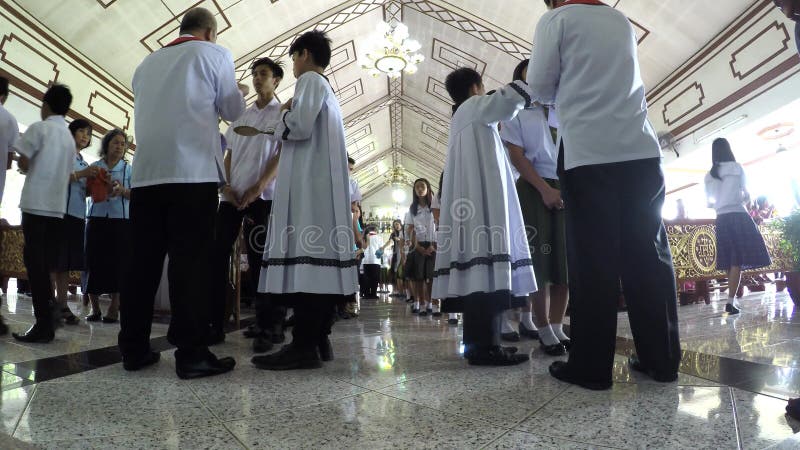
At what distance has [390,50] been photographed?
8320mm

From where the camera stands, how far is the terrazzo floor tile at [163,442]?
0.88 meters

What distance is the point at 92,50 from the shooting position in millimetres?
5805

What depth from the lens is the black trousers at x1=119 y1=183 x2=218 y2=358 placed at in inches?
61.1

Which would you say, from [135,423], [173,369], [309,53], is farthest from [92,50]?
[135,423]

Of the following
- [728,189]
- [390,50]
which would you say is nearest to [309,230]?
[728,189]

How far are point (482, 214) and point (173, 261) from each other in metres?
1.15

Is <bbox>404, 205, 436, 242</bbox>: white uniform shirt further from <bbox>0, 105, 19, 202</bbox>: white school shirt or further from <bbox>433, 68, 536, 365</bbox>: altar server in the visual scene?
<bbox>0, 105, 19, 202</bbox>: white school shirt

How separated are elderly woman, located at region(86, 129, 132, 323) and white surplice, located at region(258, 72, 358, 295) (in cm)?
194

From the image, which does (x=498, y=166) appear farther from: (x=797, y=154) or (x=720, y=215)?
(x=797, y=154)

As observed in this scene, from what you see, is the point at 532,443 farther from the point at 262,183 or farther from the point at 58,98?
the point at 58,98

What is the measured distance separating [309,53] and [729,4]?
6208 mm

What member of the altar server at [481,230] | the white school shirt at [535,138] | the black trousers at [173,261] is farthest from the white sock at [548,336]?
the black trousers at [173,261]

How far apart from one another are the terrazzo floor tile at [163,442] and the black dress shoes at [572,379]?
94 cm

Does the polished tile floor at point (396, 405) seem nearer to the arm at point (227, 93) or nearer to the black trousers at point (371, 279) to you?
→ the arm at point (227, 93)
